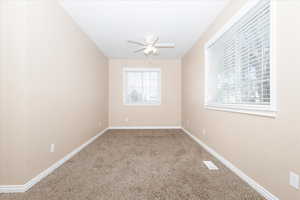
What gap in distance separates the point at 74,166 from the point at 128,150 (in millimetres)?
1008

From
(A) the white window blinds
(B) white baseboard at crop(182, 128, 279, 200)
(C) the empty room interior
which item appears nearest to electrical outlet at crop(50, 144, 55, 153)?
(C) the empty room interior

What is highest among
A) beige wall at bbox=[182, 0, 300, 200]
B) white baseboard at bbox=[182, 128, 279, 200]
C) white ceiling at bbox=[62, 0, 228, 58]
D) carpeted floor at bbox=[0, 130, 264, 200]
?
white ceiling at bbox=[62, 0, 228, 58]

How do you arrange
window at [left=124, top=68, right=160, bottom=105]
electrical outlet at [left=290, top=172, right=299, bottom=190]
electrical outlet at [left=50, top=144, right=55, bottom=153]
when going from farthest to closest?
window at [left=124, top=68, right=160, bottom=105]
electrical outlet at [left=50, top=144, right=55, bottom=153]
electrical outlet at [left=290, top=172, right=299, bottom=190]

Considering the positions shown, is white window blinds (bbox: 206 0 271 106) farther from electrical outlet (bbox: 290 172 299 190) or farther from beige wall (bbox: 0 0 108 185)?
beige wall (bbox: 0 0 108 185)

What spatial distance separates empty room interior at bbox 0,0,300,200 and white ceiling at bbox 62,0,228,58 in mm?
22

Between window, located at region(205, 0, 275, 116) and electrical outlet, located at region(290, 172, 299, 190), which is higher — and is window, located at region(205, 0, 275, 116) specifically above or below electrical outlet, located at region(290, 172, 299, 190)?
above

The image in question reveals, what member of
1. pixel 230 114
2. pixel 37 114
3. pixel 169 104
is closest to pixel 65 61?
pixel 37 114

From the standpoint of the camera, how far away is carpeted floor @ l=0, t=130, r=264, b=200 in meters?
1.43

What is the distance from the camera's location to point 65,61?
7.44 feet

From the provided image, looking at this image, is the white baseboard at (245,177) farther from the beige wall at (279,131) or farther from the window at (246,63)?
the window at (246,63)

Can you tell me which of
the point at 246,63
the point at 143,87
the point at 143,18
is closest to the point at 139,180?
the point at 246,63

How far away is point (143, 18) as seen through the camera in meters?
2.54

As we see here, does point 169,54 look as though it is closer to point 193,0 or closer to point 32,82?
point 193,0

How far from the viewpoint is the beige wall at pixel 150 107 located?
5.11 m
